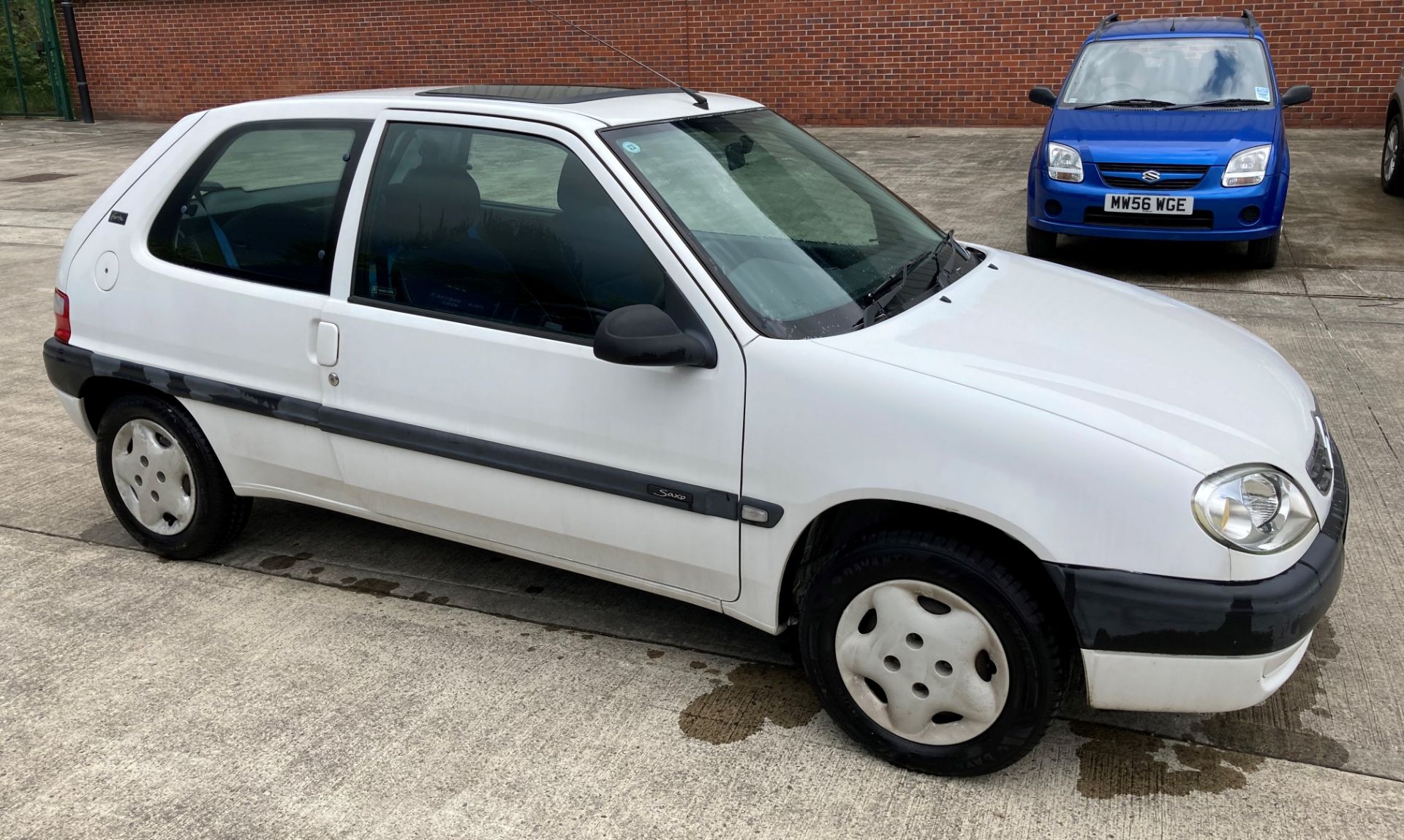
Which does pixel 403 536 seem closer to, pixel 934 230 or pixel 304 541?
pixel 304 541

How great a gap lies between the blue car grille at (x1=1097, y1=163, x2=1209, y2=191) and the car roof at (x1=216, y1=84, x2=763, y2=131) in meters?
4.52

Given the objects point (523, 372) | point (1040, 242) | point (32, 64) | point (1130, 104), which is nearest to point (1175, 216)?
point (1040, 242)

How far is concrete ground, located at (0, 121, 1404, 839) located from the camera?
278cm

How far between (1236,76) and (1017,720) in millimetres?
7074

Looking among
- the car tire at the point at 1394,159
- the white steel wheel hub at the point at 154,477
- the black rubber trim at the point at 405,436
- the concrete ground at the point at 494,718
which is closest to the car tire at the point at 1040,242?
the concrete ground at the point at 494,718

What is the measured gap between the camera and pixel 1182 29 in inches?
349

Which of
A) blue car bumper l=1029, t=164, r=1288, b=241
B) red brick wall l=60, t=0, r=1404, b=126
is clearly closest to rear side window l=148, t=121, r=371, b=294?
blue car bumper l=1029, t=164, r=1288, b=241

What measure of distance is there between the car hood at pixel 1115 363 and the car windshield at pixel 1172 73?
5.31 metres

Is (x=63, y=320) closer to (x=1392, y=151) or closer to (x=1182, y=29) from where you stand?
(x=1182, y=29)

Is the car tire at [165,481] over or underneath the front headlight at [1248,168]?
underneath

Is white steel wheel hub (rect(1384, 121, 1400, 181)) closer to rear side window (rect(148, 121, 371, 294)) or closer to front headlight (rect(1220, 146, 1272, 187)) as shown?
front headlight (rect(1220, 146, 1272, 187))

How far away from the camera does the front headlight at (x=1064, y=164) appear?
25.7ft

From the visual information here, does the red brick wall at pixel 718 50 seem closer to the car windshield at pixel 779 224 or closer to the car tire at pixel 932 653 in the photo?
the car windshield at pixel 779 224

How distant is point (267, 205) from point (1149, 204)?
5849 mm
